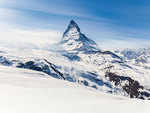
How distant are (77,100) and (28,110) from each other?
559 centimetres

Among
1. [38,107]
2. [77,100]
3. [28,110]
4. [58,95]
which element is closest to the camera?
[28,110]

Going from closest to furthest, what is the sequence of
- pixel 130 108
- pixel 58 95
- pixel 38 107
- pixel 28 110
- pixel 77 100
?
pixel 28 110, pixel 38 107, pixel 130 108, pixel 77 100, pixel 58 95

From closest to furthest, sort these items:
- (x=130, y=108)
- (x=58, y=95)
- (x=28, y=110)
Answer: (x=28, y=110), (x=130, y=108), (x=58, y=95)

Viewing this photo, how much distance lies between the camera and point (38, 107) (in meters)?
16.0

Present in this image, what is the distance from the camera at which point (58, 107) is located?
54.6ft

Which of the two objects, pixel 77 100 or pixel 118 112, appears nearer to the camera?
pixel 118 112

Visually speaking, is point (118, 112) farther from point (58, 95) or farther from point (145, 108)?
point (58, 95)

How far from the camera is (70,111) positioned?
1564 centimetres

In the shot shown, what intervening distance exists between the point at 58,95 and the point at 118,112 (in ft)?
21.1

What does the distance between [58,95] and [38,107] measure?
532 centimetres

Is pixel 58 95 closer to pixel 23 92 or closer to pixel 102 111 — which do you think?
pixel 23 92

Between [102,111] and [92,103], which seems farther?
[92,103]

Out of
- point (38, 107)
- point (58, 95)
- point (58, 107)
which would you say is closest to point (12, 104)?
point (38, 107)

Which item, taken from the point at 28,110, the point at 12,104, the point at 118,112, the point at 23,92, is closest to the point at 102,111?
the point at 118,112
